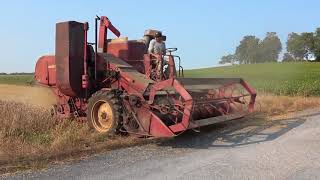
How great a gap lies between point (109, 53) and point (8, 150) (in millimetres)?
4401

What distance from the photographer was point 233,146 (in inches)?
376

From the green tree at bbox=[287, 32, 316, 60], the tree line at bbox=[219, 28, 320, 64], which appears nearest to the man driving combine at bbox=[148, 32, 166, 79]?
the tree line at bbox=[219, 28, 320, 64]

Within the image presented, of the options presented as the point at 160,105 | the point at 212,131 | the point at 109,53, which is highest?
the point at 109,53

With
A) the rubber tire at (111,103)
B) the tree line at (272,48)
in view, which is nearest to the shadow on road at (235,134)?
the rubber tire at (111,103)

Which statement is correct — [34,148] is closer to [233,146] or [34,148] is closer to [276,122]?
[233,146]

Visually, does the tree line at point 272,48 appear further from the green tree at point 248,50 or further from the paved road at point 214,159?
the paved road at point 214,159

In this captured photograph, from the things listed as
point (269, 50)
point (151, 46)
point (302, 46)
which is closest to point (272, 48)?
point (269, 50)

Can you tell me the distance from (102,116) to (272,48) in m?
52.4

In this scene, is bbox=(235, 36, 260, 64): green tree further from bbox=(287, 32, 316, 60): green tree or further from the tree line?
bbox=(287, 32, 316, 60): green tree

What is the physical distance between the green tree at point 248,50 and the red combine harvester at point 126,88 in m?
53.5

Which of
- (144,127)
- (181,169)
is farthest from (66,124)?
(181,169)

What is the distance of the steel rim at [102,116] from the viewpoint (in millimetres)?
10469

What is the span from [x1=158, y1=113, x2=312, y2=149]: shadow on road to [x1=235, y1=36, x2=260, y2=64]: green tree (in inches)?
2051

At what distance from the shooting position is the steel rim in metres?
10.5
